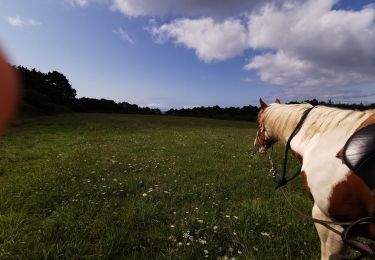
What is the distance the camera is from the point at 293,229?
267 inches

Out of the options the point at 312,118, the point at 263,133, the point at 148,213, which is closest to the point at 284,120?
the point at 312,118

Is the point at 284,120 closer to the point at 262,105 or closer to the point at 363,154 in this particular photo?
the point at 262,105

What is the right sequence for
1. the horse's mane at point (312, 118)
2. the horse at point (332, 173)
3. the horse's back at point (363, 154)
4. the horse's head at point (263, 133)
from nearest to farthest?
the horse's back at point (363, 154) → the horse at point (332, 173) → the horse's mane at point (312, 118) → the horse's head at point (263, 133)

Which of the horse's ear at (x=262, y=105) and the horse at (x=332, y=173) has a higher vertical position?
the horse's ear at (x=262, y=105)

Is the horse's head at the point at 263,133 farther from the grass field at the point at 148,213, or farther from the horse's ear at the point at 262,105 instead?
the grass field at the point at 148,213

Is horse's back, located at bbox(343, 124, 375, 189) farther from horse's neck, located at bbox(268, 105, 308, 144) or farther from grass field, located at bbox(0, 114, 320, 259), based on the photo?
grass field, located at bbox(0, 114, 320, 259)

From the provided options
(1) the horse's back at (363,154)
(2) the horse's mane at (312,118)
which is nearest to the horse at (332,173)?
(2) the horse's mane at (312,118)

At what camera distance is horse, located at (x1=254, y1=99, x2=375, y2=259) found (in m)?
3.84

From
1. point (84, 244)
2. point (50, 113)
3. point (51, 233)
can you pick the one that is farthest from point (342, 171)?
point (50, 113)

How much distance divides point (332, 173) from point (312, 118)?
4.22 ft

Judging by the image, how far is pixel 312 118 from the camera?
507 centimetres

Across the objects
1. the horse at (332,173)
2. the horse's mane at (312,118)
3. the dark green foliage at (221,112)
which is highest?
the horse's mane at (312,118)

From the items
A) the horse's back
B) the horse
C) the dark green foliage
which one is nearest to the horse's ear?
the horse

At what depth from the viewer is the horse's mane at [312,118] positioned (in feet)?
13.9
